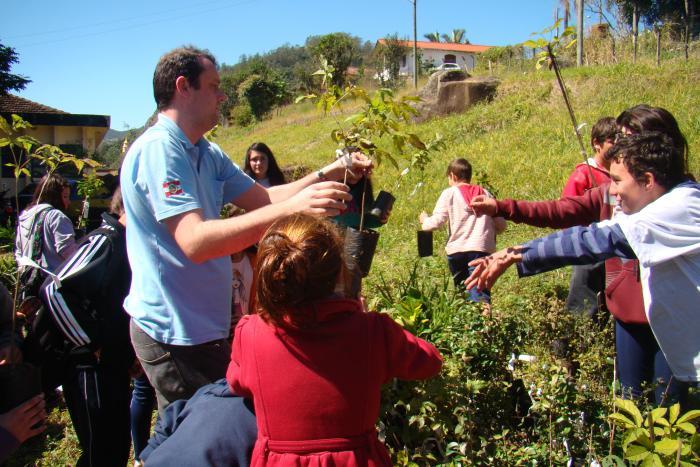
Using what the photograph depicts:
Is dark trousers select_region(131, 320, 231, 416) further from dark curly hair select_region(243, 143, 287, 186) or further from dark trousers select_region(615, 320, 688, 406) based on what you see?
dark curly hair select_region(243, 143, 287, 186)

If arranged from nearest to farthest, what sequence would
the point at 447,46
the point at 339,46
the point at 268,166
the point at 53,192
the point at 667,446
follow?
1. the point at 667,446
2. the point at 53,192
3. the point at 268,166
4. the point at 339,46
5. the point at 447,46

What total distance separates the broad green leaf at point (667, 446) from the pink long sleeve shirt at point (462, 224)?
11.3ft

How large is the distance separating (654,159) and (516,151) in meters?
9.34

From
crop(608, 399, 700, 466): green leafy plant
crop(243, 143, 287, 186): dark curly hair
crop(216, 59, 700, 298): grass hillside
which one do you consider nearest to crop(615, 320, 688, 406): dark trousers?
crop(608, 399, 700, 466): green leafy plant

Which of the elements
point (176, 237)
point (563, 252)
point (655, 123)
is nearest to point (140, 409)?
point (176, 237)

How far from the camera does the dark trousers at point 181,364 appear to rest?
2.08 metres

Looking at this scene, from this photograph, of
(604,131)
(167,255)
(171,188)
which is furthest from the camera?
(604,131)

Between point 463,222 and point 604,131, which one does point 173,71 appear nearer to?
point 604,131

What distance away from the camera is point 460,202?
503cm

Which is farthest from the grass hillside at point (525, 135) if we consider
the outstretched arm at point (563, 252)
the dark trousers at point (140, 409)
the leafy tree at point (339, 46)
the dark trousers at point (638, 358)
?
the leafy tree at point (339, 46)

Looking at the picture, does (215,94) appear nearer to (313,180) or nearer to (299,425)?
(313,180)

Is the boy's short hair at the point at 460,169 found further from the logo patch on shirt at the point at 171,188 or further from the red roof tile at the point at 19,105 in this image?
the red roof tile at the point at 19,105

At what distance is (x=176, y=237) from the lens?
6.05 ft

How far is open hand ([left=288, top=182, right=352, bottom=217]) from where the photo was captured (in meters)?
1.74
